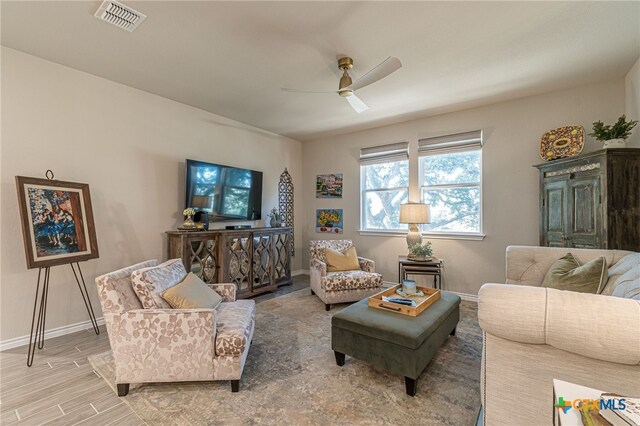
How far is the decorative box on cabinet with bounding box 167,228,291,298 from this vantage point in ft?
11.5

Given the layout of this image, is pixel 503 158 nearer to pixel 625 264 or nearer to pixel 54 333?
pixel 625 264

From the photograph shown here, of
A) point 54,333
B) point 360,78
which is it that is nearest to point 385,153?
point 360,78

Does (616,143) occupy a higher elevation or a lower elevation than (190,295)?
higher

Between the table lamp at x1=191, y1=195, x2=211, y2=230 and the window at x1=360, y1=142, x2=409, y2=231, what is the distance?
Answer: 104 inches

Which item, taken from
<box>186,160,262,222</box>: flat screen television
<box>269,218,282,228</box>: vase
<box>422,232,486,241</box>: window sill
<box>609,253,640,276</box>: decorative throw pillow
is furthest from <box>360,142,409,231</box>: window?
<box>609,253,640,276</box>: decorative throw pillow

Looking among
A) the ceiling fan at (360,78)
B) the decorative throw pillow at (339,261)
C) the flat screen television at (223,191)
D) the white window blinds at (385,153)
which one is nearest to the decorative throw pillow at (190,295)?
the flat screen television at (223,191)

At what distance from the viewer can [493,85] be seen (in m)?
3.33

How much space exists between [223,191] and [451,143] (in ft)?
11.4

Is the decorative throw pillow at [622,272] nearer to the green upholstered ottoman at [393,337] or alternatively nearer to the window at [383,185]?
the green upholstered ottoman at [393,337]

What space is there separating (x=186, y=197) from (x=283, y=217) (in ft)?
6.73

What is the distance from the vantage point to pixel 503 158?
3830mm

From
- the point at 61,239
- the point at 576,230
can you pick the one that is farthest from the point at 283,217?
the point at 576,230

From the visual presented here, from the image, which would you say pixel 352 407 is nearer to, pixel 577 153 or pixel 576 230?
pixel 576 230

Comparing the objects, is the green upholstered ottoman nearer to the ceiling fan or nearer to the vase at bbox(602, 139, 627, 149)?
the ceiling fan
